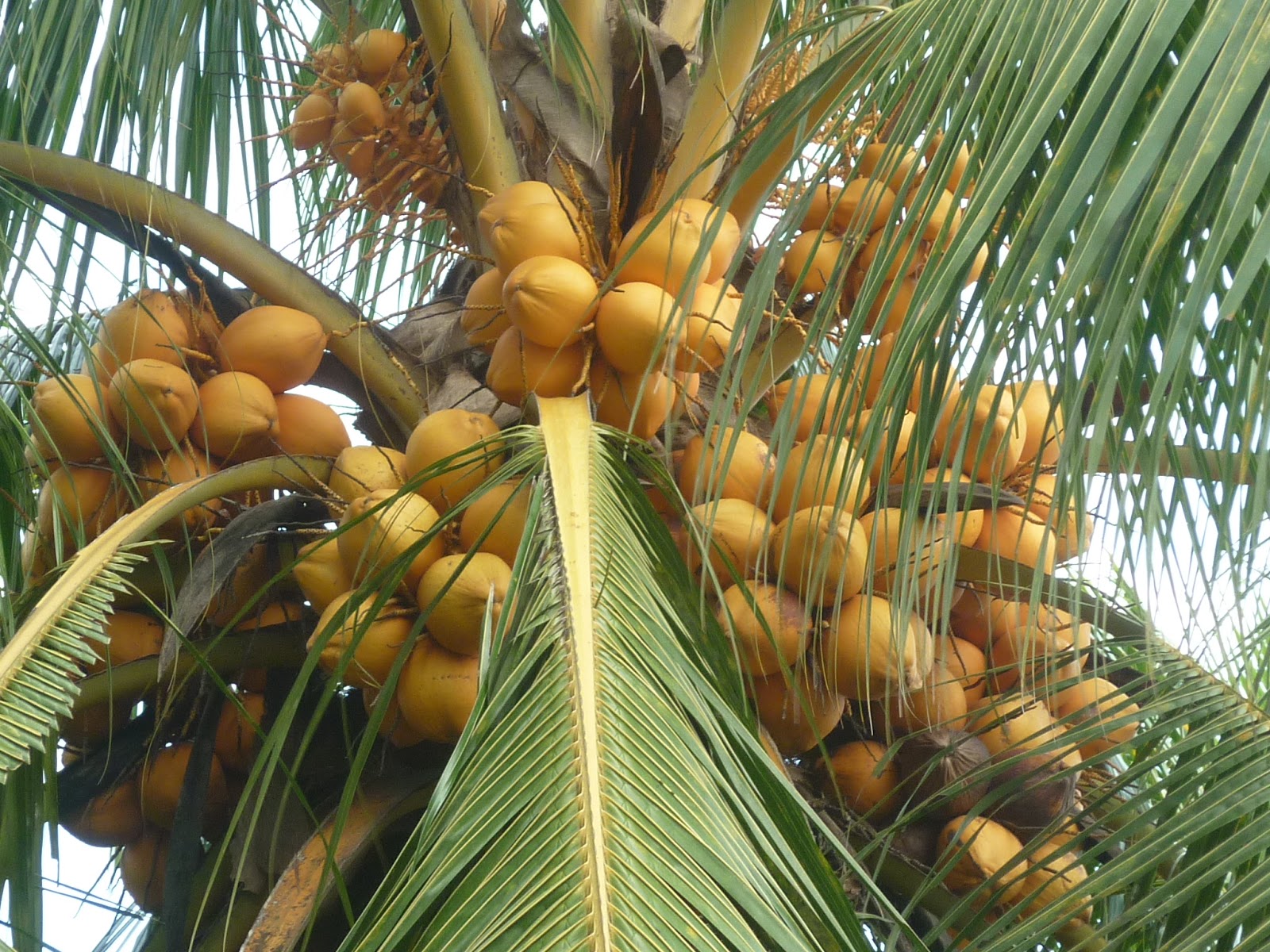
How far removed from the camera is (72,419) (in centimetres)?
161

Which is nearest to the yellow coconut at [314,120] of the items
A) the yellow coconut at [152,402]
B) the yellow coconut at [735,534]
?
the yellow coconut at [152,402]

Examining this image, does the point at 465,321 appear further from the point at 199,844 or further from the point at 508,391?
the point at 199,844

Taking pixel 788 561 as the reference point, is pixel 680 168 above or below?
above

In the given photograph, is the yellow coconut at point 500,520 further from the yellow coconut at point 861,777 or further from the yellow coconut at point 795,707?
the yellow coconut at point 861,777

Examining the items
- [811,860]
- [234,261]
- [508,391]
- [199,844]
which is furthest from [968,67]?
[199,844]

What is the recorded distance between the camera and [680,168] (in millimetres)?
1670

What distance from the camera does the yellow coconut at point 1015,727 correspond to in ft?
5.10

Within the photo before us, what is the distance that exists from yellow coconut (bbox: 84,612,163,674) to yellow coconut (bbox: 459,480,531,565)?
0.52 metres

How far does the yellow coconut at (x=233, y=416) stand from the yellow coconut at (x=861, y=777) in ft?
2.57

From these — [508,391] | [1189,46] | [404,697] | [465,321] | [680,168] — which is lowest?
[404,697]

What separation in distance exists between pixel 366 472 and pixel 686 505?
51 centimetres

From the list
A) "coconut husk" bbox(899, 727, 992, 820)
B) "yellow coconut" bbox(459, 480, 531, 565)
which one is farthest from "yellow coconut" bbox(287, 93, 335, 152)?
"coconut husk" bbox(899, 727, 992, 820)

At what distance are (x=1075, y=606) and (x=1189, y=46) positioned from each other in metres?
0.36

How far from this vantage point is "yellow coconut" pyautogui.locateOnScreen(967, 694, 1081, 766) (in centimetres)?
156
